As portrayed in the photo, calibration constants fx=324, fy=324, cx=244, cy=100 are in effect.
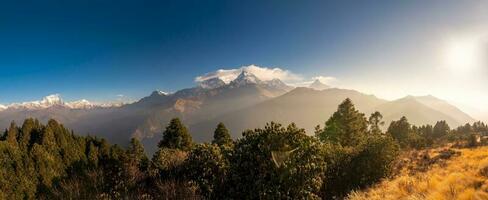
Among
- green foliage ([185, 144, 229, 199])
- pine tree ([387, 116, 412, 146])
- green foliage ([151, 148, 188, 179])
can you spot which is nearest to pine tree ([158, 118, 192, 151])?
green foliage ([151, 148, 188, 179])

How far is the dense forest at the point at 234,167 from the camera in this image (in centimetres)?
1839

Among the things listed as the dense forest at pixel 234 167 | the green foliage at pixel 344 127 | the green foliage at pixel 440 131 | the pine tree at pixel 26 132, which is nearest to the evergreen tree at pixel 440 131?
the green foliage at pixel 440 131

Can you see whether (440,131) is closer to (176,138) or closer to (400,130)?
(400,130)

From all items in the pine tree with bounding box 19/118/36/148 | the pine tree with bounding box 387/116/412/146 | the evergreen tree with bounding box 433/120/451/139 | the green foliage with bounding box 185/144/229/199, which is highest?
the pine tree with bounding box 19/118/36/148

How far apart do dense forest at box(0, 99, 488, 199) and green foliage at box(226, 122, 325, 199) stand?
0.05 metres

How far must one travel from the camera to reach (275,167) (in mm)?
18047

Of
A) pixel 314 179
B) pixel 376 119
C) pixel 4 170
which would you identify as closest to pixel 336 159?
pixel 314 179

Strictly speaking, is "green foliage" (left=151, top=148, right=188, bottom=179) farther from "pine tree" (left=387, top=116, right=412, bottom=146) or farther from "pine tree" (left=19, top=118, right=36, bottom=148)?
"pine tree" (left=387, top=116, right=412, bottom=146)

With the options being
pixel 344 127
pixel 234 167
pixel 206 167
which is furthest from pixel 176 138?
pixel 234 167

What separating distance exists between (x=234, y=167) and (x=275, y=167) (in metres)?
2.97

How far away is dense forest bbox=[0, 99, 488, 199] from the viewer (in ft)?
60.3

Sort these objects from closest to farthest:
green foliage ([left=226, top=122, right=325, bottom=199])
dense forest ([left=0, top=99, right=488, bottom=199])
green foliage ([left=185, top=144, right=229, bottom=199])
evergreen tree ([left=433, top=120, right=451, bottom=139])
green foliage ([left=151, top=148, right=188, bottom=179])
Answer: green foliage ([left=226, top=122, right=325, bottom=199]), dense forest ([left=0, top=99, right=488, bottom=199]), green foliage ([left=185, top=144, right=229, bottom=199]), green foliage ([left=151, top=148, right=188, bottom=179]), evergreen tree ([left=433, top=120, right=451, bottom=139])

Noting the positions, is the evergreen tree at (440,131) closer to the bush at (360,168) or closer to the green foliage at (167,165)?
the bush at (360,168)

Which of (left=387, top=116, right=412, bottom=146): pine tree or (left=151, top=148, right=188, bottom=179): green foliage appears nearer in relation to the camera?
(left=151, top=148, right=188, bottom=179): green foliage
